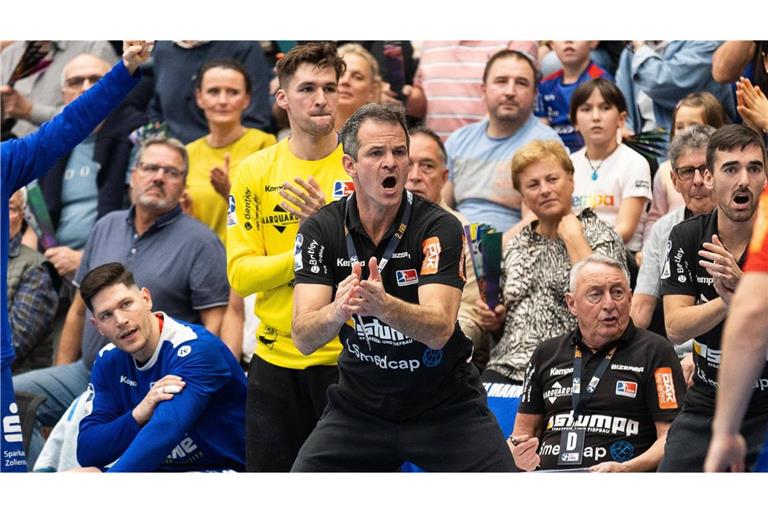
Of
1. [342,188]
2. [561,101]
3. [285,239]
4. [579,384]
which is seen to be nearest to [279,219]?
[285,239]

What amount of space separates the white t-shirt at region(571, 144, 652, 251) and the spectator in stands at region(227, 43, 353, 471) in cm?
203

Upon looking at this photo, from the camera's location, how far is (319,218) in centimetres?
560

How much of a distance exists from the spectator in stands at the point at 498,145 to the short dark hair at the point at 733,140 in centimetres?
223

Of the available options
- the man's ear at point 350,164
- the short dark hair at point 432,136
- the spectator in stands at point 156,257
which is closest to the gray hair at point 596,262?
the short dark hair at point 432,136

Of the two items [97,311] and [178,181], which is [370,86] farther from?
[97,311]

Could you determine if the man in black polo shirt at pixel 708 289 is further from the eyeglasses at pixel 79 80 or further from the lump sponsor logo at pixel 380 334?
the eyeglasses at pixel 79 80

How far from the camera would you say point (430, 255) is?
538cm

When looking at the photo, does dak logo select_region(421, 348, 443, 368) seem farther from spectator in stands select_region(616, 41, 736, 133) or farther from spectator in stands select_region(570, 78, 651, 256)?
spectator in stands select_region(616, 41, 736, 133)

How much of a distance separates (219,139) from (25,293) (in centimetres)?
168

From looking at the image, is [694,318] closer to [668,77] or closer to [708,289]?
[708,289]

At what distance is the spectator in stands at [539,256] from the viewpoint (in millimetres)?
7211

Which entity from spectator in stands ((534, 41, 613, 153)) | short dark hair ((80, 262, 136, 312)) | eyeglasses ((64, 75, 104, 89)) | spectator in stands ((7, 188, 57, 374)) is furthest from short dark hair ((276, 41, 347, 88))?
eyeglasses ((64, 75, 104, 89))

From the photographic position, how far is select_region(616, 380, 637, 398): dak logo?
6266 mm
